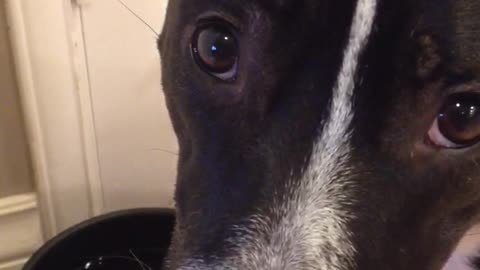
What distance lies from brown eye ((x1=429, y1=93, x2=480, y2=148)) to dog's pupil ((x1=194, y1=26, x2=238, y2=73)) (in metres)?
0.27

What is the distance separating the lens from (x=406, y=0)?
1112 mm

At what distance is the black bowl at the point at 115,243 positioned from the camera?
1887 mm

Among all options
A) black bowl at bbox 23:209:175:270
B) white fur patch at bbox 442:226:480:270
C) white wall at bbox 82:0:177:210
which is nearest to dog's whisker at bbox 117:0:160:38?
white wall at bbox 82:0:177:210

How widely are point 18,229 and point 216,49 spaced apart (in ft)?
3.20

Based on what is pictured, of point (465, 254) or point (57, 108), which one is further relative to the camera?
point (57, 108)

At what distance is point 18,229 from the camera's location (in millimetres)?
2006

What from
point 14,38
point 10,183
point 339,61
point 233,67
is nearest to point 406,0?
point 339,61

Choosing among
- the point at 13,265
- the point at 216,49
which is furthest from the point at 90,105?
the point at 216,49

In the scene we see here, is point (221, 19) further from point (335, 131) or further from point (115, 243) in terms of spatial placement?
point (115, 243)

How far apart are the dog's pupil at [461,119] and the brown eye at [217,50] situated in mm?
276

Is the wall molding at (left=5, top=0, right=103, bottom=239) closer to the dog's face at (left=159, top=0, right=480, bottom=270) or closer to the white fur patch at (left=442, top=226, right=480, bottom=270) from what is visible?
the dog's face at (left=159, top=0, right=480, bottom=270)

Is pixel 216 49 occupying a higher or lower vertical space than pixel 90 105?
higher

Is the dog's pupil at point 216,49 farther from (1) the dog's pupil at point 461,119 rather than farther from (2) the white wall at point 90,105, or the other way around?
(2) the white wall at point 90,105

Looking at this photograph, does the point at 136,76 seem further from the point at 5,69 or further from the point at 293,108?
the point at 293,108
